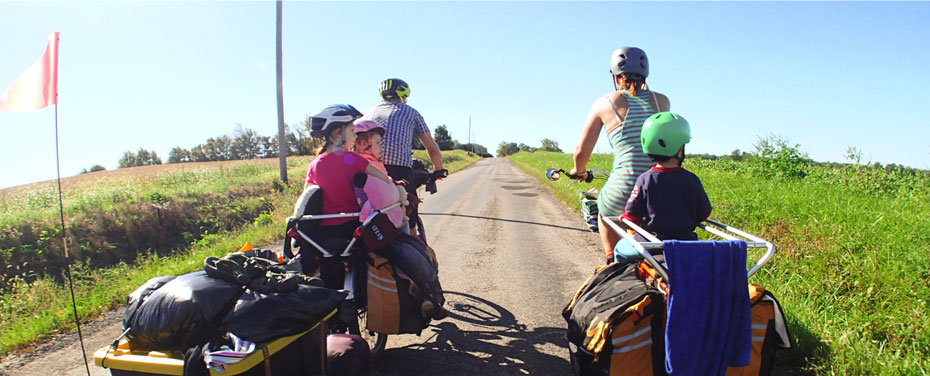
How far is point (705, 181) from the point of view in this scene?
9266mm

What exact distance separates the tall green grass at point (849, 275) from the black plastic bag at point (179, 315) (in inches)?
130

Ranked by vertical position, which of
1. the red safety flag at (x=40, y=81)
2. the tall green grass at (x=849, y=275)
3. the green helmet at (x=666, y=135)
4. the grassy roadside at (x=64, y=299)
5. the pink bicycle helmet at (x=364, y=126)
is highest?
the red safety flag at (x=40, y=81)

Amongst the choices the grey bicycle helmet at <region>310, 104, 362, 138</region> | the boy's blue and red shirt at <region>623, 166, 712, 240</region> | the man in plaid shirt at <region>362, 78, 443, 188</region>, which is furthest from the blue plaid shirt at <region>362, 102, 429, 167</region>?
the boy's blue and red shirt at <region>623, 166, 712, 240</region>

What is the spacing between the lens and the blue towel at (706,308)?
1.85 m

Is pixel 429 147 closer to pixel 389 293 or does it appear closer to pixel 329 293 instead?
pixel 389 293

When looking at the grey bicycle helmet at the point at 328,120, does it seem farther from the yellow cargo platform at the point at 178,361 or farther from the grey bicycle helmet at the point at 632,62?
the grey bicycle helmet at the point at 632,62

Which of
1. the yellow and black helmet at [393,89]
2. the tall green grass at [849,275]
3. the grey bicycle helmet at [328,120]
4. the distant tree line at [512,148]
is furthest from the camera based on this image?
the distant tree line at [512,148]

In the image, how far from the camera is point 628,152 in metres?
2.85

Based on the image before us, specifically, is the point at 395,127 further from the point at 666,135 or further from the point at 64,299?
the point at 64,299

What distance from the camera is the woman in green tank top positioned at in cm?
281

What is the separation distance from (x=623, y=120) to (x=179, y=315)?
2.66 m

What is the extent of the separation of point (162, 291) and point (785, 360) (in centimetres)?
360

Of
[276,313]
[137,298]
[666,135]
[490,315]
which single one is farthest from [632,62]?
[137,298]

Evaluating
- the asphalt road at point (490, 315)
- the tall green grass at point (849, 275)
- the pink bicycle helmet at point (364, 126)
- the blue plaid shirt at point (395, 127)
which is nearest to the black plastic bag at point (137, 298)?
the asphalt road at point (490, 315)
